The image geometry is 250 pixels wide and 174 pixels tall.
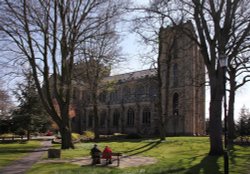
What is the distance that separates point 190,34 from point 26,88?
33807 mm

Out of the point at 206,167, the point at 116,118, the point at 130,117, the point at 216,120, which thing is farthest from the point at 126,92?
the point at 206,167

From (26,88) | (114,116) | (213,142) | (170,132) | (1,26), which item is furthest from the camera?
(114,116)

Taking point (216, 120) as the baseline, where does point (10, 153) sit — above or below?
below

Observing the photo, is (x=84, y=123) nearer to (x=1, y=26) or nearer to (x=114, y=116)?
(x=114, y=116)

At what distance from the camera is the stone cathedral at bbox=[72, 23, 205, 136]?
207 ft

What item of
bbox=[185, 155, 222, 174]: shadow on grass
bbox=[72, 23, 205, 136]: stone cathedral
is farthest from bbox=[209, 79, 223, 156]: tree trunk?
bbox=[72, 23, 205, 136]: stone cathedral

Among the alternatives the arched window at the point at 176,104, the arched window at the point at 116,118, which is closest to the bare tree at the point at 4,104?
the arched window at the point at 116,118

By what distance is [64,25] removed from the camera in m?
31.6

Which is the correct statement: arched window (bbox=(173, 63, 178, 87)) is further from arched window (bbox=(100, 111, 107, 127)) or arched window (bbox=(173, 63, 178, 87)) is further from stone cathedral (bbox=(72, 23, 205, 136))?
arched window (bbox=(100, 111, 107, 127))

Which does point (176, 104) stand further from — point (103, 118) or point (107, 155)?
point (107, 155)

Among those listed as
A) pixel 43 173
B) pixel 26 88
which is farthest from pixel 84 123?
pixel 43 173

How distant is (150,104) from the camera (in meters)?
72.8

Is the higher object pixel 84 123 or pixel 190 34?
pixel 190 34

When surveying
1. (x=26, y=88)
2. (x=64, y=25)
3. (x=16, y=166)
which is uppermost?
(x=64, y=25)
